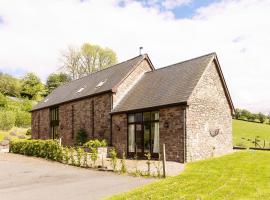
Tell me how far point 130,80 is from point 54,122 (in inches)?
487

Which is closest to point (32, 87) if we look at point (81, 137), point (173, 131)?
point (81, 137)

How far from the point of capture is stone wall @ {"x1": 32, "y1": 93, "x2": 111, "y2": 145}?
90.1 ft

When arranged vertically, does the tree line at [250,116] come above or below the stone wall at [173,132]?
above

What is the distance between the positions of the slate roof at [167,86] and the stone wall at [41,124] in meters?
14.9

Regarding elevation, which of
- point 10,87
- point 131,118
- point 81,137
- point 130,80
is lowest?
point 81,137

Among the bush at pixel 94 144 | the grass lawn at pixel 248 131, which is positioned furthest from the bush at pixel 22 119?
the bush at pixel 94 144

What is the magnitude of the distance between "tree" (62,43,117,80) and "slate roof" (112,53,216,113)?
40.5 meters

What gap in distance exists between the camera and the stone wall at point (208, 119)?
20.9 metres

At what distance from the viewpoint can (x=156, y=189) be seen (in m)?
11.5

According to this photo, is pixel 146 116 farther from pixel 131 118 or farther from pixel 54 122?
pixel 54 122

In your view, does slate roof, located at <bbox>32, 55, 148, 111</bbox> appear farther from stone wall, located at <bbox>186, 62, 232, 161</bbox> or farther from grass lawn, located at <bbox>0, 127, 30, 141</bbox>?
grass lawn, located at <bbox>0, 127, 30, 141</bbox>

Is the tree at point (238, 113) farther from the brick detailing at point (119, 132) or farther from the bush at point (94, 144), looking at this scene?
the bush at point (94, 144)

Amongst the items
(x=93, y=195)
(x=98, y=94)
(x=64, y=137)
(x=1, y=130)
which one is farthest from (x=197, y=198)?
(x=1, y=130)

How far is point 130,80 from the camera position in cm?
2847
